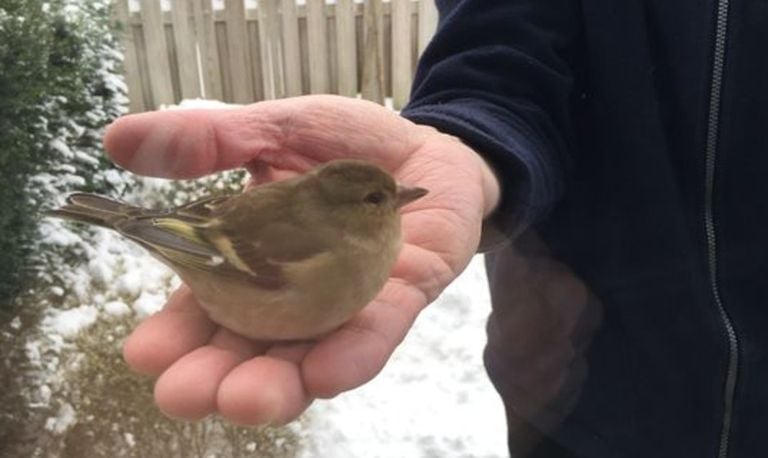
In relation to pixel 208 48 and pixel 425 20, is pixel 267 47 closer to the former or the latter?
pixel 208 48

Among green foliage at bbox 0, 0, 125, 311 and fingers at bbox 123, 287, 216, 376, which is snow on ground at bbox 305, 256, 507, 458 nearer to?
green foliage at bbox 0, 0, 125, 311

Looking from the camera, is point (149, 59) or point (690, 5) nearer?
point (690, 5)

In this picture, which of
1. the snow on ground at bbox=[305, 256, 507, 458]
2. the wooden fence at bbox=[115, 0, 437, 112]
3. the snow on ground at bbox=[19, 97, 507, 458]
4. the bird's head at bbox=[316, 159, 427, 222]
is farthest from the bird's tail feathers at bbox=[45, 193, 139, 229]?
the wooden fence at bbox=[115, 0, 437, 112]

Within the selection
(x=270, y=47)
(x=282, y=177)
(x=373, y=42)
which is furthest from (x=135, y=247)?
(x=282, y=177)

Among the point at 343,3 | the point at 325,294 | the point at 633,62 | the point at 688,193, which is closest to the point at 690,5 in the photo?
the point at 633,62

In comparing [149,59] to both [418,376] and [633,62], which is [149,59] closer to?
[418,376]

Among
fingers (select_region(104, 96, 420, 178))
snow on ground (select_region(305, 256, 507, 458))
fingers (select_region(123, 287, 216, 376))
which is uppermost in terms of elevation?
fingers (select_region(104, 96, 420, 178))
